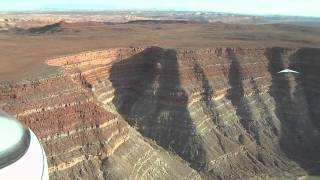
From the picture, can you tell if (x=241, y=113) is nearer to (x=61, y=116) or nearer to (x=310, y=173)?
(x=310, y=173)

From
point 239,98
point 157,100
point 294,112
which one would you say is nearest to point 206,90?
point 239,98

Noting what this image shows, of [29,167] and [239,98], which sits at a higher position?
[29,167]

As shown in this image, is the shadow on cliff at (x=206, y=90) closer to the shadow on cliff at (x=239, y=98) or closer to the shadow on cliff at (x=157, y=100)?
the shadow on cliff at (x=157, y=100)

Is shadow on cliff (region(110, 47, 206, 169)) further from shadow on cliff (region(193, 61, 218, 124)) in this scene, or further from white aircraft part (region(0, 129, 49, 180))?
white aircraft part (region(0, 129, 49, 180))

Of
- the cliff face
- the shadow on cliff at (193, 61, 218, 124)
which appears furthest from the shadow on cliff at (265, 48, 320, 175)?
the shadow on cliff at (193, 61, 218, 124)

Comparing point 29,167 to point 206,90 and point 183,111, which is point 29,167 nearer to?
point 183,111

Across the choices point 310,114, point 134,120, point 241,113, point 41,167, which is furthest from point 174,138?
point 41,167

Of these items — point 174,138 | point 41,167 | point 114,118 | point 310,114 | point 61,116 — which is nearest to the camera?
point 41,167
